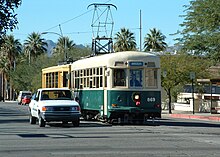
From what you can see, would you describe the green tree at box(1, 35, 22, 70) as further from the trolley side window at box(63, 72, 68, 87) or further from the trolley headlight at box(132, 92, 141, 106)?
the trolley headlight at box(132, 92, 141, 106)

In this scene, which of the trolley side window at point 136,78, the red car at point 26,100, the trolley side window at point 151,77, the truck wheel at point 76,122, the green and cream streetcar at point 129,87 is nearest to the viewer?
the truck wheel at point 76,122

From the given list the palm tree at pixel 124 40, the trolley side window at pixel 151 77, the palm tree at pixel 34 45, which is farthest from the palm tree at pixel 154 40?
the trolley side window at pixel 151 77

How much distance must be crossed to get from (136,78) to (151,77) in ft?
2.59

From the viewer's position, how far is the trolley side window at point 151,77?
2586cm

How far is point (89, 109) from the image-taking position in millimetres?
28078

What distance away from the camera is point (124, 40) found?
282ft

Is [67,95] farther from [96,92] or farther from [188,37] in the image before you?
[188,37]

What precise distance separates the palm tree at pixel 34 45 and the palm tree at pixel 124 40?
60.5 feet

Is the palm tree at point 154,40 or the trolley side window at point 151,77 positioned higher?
the palm tree at point 154,40

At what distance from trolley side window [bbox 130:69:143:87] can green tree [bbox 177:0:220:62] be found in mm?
9822

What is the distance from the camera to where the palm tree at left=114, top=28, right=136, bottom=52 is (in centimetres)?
8525

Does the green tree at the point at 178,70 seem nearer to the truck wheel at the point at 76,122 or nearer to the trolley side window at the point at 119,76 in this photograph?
the trolley side window at the point at 119,76

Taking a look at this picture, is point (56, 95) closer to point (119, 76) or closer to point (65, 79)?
point (119, 76)

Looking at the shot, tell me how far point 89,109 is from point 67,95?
2314mm
